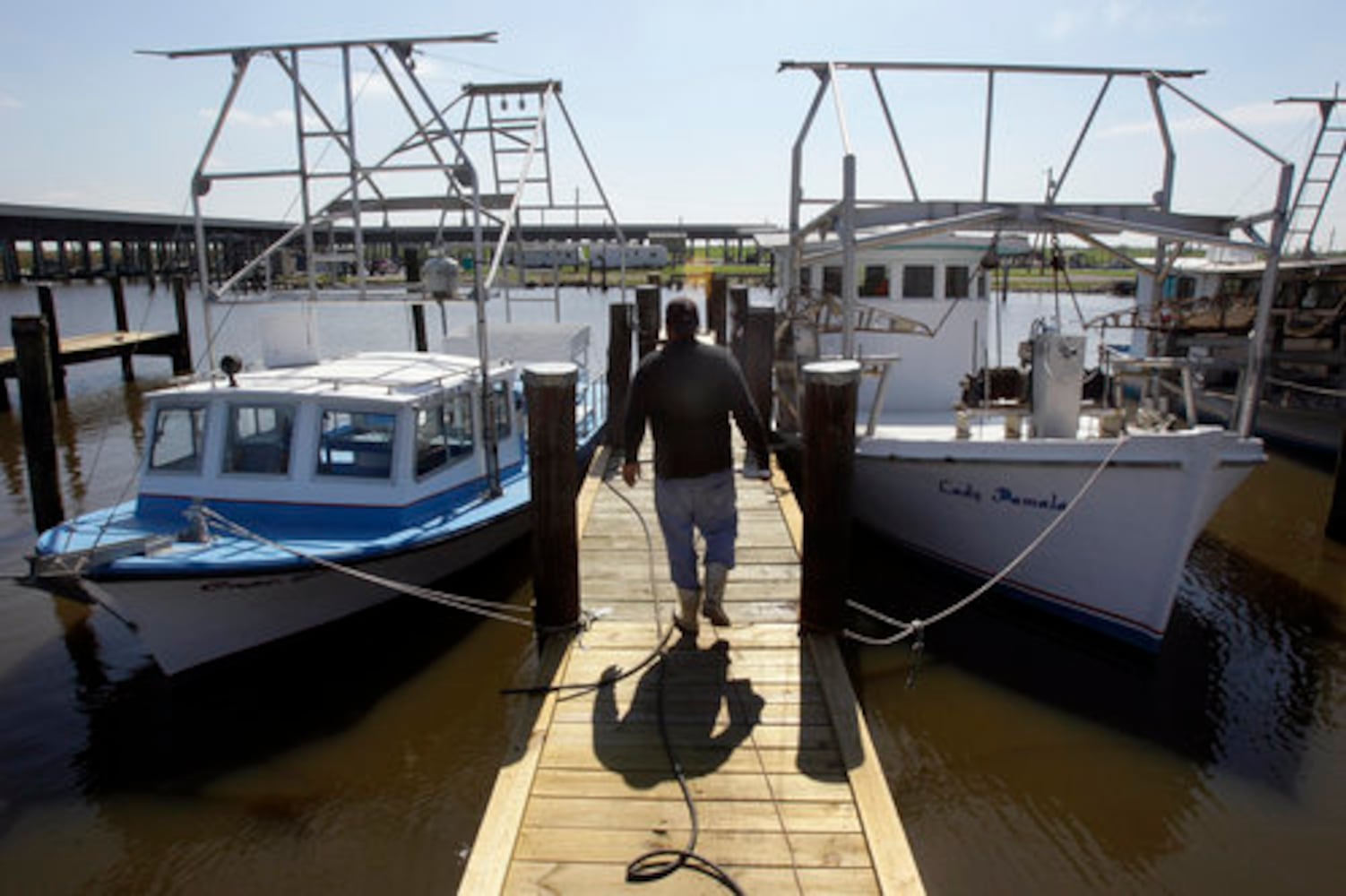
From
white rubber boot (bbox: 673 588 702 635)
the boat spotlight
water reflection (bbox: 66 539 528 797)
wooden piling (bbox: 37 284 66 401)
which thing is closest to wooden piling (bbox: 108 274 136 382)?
wooden piling (bbox: 37 284 66 401)

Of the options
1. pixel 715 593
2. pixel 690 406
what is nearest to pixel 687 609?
pixel 715 593

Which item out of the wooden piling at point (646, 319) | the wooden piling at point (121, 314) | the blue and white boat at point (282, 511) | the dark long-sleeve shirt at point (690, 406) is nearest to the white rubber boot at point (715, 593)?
the dark long-sleeve shirt at point (690, 406)

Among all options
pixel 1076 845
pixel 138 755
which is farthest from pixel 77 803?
pixel 1076 845

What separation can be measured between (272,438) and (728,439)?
468 cm

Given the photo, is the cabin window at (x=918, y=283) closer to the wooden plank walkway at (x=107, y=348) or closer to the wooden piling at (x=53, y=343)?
the wooden plank walkway at (x=107, y=348)

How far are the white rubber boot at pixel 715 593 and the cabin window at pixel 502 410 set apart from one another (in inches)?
188

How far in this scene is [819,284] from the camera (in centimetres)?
1271

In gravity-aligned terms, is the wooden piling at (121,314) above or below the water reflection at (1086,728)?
above

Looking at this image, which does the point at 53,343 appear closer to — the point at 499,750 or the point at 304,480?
the point at 304,480

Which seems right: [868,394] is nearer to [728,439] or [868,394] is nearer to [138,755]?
[728,439]

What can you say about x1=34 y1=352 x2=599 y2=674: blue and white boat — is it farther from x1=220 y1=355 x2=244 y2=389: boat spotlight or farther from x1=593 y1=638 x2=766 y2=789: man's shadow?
x1=593 y1=638 x2=766 y2=789: man's shadow

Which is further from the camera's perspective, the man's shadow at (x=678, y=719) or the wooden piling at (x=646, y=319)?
the wooden piling at (x=646, y=319)

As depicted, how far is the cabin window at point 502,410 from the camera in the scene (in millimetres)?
9680

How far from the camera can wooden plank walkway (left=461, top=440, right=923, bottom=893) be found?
11.7 ft
